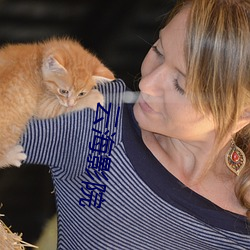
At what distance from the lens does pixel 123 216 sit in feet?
4.44

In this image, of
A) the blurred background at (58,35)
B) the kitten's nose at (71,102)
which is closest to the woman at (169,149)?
the kitten's nose at (71,102)

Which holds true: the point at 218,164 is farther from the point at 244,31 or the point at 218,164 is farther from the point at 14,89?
the point at 14,89

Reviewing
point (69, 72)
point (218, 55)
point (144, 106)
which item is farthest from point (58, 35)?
point (218, 55)

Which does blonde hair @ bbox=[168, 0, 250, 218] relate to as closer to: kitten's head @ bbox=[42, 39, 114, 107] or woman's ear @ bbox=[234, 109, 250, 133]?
woman's ear @ bbox=[234, 109, 250, 133]

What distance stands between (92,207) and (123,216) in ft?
0.29

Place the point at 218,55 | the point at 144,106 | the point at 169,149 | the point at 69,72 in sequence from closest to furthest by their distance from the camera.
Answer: the point at 218,55, the point at 144,106, the point at 169,149, the point at 69,72

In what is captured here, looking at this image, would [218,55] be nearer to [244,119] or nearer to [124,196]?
[244,119]

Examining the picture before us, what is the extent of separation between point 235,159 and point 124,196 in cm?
36

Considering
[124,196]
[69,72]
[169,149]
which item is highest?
[69,72]

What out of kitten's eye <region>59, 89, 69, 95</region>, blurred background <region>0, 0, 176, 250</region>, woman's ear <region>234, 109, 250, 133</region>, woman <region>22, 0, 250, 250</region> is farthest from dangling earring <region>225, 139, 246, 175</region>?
blurred background <region>0, 0, 176, 250</region>

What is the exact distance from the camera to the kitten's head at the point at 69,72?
1509 millimetres

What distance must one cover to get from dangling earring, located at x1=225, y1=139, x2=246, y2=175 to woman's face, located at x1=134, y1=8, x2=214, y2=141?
17cm

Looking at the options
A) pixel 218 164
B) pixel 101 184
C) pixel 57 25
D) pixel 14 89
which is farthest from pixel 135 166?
pixel 57 25

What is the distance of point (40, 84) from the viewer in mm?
1526
